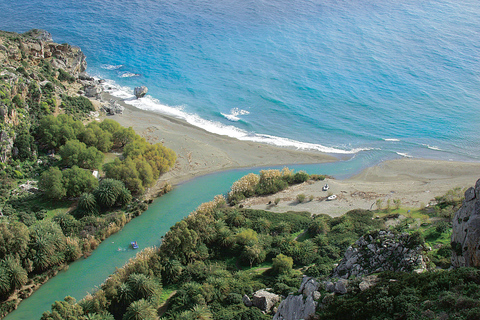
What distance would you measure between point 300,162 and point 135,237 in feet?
120

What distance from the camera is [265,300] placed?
116ft

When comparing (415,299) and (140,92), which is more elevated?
(415,299)

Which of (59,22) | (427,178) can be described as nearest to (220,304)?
(427,178)

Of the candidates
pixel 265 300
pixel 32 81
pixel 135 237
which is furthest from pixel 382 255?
pixel 32 81

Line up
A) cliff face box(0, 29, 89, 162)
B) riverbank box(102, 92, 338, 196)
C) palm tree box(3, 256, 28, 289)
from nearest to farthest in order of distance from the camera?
palm tree box(3, 256, 28, 289), cliff face box(0, 29, 89, 162), riverbank box(102, 92, 338, 196)

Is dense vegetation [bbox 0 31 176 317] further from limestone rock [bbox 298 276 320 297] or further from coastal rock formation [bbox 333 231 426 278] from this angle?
coastal rock formation [bbox 333 231 426 278]

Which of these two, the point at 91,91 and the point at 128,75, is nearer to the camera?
the point at 91,91

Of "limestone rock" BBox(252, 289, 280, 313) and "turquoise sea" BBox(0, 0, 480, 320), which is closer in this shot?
"limestone rock" BBox(252, 289, 280, 313)

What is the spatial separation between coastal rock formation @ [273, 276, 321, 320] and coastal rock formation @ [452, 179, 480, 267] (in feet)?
35.5

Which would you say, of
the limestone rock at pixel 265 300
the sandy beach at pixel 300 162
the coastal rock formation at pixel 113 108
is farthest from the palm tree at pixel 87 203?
the coastal rock formation at pixel 113 108

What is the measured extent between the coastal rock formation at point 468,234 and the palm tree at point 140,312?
27.3 meters

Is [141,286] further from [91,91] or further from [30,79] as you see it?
[91,91]

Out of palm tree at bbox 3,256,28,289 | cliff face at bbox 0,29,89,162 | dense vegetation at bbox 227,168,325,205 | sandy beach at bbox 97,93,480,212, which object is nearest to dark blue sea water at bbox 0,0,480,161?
sandy beach at bbox 97,93,480,212

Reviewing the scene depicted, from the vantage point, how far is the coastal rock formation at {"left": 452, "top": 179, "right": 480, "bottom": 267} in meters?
26.3
